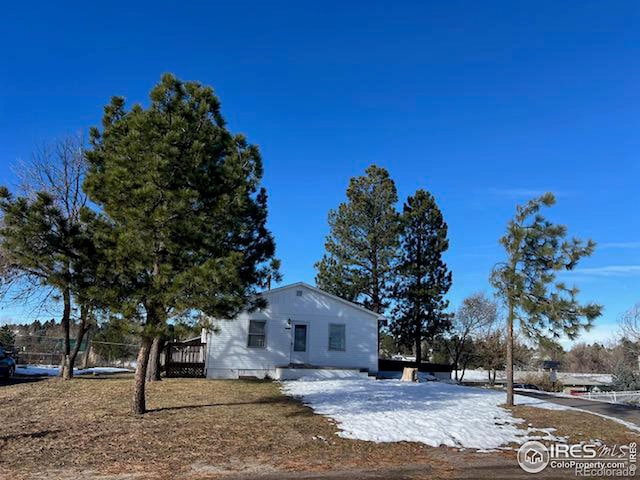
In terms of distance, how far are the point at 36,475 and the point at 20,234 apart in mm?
4925

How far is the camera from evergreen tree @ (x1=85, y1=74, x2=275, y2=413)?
934 centimetres

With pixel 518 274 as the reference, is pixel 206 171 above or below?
above

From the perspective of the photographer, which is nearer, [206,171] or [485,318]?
[206,171]

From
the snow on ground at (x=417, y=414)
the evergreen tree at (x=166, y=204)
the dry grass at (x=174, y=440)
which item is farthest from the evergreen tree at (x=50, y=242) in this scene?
the snow on ground at (x=417, y=414)

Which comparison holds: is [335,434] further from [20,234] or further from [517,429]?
[20,234]

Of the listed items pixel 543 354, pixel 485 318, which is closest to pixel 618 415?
pixel 543 354

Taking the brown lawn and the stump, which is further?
the stump

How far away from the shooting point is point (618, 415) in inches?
616

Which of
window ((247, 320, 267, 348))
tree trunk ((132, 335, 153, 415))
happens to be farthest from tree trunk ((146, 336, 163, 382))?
tree trunk ((132, 335, 153, 415))

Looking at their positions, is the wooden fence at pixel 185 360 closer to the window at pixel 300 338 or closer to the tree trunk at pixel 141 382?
the window at pixel 300 338

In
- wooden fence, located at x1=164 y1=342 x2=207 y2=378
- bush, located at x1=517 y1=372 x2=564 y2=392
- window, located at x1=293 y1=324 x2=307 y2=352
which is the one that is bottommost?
bush, located at x1=517 y1=372 x2=564 y2=392

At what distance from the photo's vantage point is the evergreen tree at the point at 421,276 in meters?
30.2

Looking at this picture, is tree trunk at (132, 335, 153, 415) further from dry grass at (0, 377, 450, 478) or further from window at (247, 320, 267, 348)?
window at (247, 320, 267, 348)
